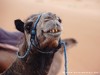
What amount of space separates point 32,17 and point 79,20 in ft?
29.9

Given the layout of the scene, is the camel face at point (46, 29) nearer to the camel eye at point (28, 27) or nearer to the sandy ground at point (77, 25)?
the camel eye at point (28, 27)

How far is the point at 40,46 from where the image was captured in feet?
9.49

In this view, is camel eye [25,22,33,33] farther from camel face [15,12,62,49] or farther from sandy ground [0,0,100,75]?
sandy ground [0,0,100,75]

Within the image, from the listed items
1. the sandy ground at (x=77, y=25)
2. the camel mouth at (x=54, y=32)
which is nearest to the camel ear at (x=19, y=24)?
the camel mouth at (x=54, y=32)

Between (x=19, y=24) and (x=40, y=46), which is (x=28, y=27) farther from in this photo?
(x=40, y=46)

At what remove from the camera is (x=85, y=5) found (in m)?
16.4

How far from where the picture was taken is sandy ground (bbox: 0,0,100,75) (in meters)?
7.76

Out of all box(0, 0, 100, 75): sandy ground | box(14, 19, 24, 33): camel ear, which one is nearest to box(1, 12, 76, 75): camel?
box(14, 19, 24, 33): camel ear

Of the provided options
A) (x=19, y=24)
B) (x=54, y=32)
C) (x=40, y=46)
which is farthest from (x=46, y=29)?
(x=19, y=24)

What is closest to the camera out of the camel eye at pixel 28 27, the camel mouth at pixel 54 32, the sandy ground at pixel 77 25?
the camel mouth at pixel 54 32

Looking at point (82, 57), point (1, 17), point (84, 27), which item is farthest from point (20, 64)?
point (1, 17)

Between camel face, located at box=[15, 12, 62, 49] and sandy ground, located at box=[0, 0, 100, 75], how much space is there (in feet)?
7.71

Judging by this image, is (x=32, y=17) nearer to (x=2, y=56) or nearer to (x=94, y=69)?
(x=2, y=56)

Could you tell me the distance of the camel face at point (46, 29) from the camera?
9.04ft
